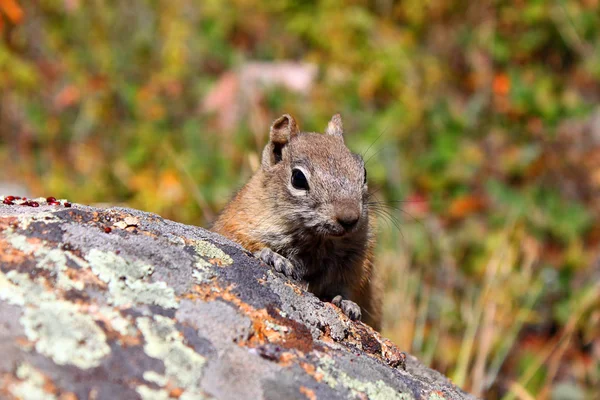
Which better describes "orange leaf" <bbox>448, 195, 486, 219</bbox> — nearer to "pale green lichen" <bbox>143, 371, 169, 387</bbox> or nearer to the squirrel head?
the squirrel head

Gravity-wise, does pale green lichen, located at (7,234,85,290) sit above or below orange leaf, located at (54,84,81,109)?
below

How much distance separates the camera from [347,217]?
11.3 ft

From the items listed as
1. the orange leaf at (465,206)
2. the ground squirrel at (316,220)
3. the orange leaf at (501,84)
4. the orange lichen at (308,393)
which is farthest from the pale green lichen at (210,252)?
the orange leaf at (501,84)

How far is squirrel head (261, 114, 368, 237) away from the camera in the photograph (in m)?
3.56

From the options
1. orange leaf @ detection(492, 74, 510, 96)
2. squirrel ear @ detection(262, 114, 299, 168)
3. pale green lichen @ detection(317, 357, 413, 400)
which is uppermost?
orange leaf @ detection(492, 74, 510, 96)

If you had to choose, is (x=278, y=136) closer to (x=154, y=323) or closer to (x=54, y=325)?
(x=154, y=323)

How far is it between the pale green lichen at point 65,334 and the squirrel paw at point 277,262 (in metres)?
1.23

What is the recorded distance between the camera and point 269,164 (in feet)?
13.9

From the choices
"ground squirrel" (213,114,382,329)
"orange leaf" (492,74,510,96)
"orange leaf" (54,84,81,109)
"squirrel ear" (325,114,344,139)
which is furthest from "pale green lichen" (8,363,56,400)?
"orange leaf" (492,74,510,96)

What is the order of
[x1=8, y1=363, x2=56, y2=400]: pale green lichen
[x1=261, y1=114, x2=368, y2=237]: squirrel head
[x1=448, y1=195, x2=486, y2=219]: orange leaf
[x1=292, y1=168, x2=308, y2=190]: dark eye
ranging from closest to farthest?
[x1=8, y1=363, x2=56, y2=400]: pale green lichen < [x1=261, y1=114, x2=368, y2=237]: squirrel head < [x1=292, y1=168, x2=308, y2=190]: dark eye < [x1=448, y1=195, x2=486, y2=219]: orange leaf

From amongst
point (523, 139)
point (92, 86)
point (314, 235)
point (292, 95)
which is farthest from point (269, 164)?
point (92, 86)

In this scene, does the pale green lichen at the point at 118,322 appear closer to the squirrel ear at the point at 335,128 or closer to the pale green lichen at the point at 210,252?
the pale green lichen at the point at 210,252

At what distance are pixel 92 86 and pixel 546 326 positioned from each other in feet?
19.4

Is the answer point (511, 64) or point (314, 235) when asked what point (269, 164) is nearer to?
point (314, 235)
